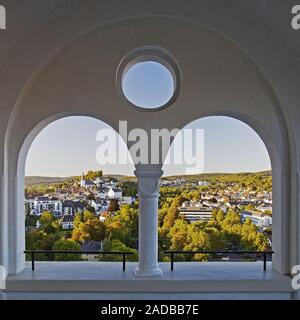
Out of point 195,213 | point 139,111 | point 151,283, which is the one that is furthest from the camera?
point 195,213

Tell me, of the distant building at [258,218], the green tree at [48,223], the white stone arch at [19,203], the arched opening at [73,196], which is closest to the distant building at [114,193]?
the arched opening at [73,196]

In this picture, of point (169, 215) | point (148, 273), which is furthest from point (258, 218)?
point (148, 273)

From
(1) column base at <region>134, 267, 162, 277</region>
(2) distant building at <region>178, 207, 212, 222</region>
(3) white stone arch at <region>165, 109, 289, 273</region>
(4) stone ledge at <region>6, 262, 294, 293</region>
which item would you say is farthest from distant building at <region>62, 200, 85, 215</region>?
(3) white stone arch at <region>165, 109, 289, 273</region>

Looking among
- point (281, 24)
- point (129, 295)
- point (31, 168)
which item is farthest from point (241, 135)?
point (31, 168)

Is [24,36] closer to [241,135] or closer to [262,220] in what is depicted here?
[241,135]

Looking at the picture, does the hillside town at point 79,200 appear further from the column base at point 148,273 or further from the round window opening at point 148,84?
the round window opening at point 148,84

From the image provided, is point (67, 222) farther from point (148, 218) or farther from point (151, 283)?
point (151, 283)

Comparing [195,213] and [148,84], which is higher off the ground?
[148,84]
